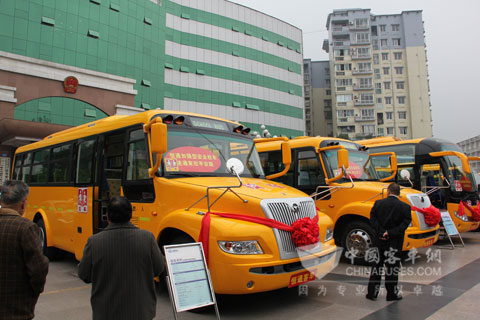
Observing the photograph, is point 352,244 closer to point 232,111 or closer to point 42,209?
point 42,209

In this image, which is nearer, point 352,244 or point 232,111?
point 352,244

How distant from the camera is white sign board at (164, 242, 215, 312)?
3.74 m

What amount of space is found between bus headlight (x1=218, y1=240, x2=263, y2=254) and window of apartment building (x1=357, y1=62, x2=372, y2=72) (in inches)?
2379

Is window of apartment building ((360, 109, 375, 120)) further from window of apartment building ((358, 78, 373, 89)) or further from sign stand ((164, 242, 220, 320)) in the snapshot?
sign stand ((164, 242, 220, 320))

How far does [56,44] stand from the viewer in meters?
24.2

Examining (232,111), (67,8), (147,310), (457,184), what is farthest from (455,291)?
(232,111)

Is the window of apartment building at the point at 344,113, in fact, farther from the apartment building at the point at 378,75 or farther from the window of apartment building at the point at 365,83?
the window of apartment building at the point at 365,83

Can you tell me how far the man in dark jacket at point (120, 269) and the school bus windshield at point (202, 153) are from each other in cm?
260

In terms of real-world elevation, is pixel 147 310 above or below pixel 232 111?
below

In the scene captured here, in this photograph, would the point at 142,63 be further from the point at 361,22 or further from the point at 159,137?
the point at 361,22

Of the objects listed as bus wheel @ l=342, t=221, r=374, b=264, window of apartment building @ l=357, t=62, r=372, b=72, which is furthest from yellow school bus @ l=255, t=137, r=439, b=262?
window of apartment building @ l=357, t=62, r=372, b=72

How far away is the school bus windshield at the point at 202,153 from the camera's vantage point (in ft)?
18.3

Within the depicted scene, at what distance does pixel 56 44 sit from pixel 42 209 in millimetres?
19723

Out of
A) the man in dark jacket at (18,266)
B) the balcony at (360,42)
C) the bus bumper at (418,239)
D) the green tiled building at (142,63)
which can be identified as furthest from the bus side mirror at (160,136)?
the balcony at (360,42)
